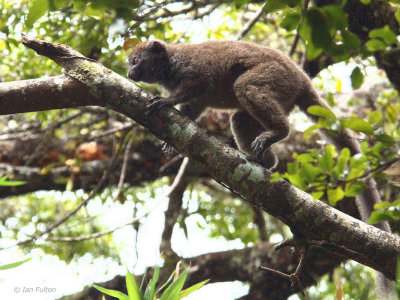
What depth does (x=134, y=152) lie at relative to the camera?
6.99m

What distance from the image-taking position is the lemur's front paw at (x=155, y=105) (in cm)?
367

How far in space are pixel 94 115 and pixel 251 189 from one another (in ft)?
14.8

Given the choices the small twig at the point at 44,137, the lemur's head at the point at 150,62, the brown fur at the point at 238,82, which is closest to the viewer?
the brown fur at the point at 238,82

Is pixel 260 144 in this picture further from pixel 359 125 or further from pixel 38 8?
pixel 38 8

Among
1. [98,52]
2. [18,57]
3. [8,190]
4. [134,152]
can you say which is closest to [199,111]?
[98,52]

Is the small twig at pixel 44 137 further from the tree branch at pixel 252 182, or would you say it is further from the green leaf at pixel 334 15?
the green leaf at pixel 334 15

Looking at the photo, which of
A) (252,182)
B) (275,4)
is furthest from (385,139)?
(252,182)

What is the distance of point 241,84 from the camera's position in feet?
14.9

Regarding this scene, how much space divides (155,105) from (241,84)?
46.4 inches

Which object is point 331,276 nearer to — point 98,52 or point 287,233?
point 287,233

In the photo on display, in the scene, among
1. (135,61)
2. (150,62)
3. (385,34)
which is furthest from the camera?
(135,61)

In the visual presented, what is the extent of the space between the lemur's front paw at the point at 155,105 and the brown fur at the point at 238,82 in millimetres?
378

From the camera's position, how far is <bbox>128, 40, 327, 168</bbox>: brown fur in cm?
441

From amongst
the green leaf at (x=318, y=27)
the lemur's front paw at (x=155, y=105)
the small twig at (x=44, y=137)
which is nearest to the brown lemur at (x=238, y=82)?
the lemur's front paw at (x=155, y=105)
